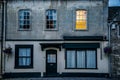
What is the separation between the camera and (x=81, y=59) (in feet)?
98.7

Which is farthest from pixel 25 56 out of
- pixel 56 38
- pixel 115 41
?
pixel 115 41

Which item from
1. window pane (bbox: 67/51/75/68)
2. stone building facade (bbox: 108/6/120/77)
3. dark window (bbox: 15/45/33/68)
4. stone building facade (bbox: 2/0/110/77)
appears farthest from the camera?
window pane (bbox: 67/51/75/68)

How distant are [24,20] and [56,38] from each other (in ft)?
11.1

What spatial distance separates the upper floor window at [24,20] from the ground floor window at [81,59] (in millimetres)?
4398

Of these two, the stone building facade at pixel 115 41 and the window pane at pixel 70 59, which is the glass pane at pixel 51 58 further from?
the stone building facade at pixel 115 41

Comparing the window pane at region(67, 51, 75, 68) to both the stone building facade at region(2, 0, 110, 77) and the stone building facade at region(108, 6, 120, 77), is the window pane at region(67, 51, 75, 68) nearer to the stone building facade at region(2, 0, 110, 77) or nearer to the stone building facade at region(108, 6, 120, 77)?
the stone building facade at region(2, 0, 110, 77)

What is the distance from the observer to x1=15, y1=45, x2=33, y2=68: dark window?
29.9 metres

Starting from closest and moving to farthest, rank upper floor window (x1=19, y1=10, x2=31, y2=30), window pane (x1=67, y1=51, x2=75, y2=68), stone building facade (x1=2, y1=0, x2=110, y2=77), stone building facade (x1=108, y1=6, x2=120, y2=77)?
stone building facade (x1=108, y1=6, x2=120, y2=77), stone building facade (x1=2, y1=0, x2=110, y2=77), window pane (x1=67, y1=51, x2=75, y2=68), upper floor window (x1=19, y1=10, x2=31, y2=30)

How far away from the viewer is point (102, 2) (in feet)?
98.9

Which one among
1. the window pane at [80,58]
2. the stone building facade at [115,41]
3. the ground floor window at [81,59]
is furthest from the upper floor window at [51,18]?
the stone building facade at [115,41]

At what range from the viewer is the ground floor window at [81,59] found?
29.9 metres

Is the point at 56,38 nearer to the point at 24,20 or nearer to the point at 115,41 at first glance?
the point at 24,20

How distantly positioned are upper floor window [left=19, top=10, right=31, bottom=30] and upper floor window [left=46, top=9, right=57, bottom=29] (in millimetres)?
1752

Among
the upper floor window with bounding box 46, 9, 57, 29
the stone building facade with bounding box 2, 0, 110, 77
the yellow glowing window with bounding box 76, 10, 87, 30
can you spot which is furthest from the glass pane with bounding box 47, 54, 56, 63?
the yellow glowing window with bounding box 76, 10, 87, 30
